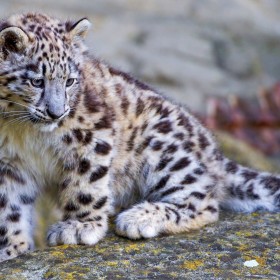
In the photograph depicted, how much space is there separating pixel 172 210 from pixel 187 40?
7.54 m

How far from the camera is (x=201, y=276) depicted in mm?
5652

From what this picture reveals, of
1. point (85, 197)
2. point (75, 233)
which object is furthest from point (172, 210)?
point (75, 233)

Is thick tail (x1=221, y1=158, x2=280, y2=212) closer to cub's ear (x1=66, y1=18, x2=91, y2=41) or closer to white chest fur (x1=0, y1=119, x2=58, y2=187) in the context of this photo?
white chest fur (x1=0, y1=119, x2=58, y2=187)

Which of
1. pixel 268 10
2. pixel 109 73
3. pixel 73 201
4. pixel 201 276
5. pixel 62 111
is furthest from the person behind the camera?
pixel 268 10

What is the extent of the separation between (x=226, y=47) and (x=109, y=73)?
7.15m

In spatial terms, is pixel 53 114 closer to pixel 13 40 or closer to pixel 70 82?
pixel 70 82

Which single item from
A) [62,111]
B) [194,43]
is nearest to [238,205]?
[62,111]

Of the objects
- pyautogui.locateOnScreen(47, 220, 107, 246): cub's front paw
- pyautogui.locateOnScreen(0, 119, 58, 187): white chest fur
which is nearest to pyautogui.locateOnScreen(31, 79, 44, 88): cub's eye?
pyautogui.locateOnScreen(0, 119, 58, 187): white chest fur

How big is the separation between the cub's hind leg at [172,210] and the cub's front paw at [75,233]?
206 mm

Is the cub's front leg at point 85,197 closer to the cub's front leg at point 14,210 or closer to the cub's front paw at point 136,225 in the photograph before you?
the cub's front paw at point 136,225

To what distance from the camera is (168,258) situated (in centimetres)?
599

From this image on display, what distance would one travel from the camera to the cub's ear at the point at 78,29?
6413mm

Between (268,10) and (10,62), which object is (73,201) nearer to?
(10,62)

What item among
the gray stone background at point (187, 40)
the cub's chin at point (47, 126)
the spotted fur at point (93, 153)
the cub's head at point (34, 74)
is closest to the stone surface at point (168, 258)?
the spotted fur at point (93, 153)
